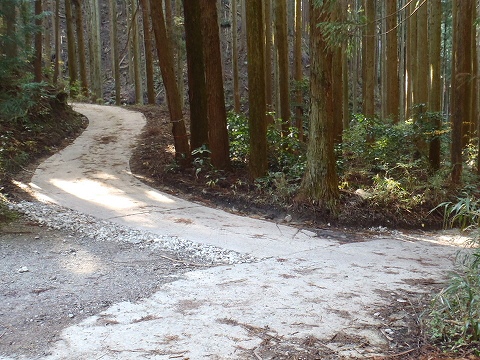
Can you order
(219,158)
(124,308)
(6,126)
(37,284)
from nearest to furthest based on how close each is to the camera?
(124,308) < (37,284) < (219,158) < (6,126)

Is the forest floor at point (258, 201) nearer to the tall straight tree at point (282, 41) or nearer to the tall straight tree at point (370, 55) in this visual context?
the tall straight tree at point (282, 41)

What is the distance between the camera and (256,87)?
10422mm

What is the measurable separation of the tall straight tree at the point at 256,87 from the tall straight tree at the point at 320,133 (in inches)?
54.0

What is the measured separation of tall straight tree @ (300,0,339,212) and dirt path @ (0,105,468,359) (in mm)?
1117

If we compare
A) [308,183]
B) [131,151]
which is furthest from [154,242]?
[131,151]

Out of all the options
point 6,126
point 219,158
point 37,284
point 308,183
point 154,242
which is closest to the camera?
point 37,284

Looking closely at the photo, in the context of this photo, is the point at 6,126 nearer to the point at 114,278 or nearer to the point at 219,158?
the point at 219,158

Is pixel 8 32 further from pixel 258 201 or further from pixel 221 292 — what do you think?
pixel 221 292

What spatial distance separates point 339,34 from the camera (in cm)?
854

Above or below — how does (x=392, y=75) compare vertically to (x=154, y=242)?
above

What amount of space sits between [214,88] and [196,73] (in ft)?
3.66

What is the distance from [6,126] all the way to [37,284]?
9.91m

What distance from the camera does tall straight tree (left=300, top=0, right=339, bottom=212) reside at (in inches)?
365

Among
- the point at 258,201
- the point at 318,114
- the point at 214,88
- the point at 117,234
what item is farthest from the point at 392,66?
the point at 117,234
